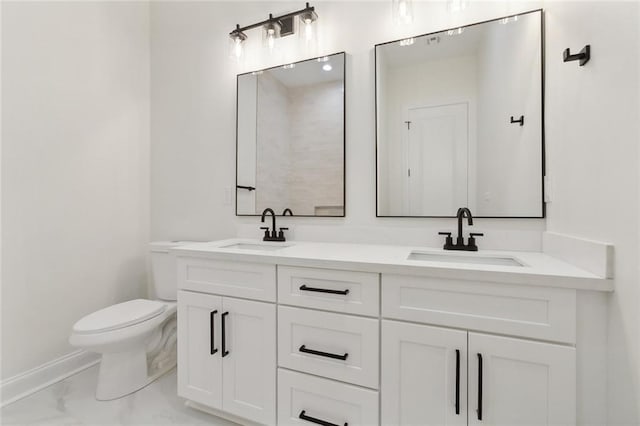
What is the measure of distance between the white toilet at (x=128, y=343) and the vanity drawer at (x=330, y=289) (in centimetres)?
91

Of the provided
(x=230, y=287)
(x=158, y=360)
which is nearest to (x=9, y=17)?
(x=230, y=287)

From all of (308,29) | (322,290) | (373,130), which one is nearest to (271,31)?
(308,29)

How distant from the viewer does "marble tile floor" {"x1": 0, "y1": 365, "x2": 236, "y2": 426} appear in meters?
1.43

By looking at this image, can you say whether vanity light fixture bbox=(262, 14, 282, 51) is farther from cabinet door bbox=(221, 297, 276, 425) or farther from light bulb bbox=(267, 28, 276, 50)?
cabinet door bbox=(221, 297, 276, 425)

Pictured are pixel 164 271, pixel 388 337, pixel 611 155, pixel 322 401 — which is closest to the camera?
pixel 611 155

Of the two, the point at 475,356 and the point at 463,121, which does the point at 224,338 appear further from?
the point at 463,121

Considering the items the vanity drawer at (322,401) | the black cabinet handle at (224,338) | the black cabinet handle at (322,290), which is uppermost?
the black cabinet handle at (322,290)

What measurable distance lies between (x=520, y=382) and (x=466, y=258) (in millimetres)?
531

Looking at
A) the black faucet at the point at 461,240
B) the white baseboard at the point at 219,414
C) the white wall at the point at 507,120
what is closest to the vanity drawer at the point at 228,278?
the white baseboard at the point at 219,414

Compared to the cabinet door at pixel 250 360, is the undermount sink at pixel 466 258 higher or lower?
higher

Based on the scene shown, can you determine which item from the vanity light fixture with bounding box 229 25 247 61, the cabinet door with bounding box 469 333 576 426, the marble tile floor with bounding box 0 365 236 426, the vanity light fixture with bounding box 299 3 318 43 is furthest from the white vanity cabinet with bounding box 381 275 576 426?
the vanity light fixture with bounding box 229 25 247 61

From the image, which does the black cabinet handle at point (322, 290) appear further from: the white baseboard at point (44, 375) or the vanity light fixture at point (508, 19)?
the white baseboard at point (44, 375)

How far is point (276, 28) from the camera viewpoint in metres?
1.84

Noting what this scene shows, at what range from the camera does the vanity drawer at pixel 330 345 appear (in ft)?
3.58
